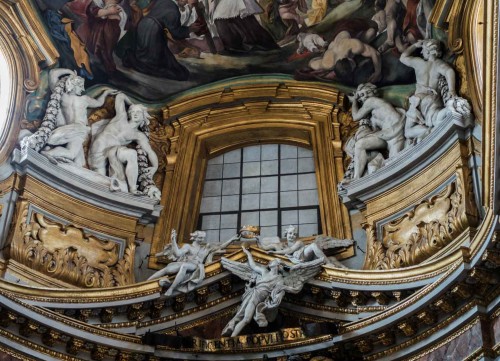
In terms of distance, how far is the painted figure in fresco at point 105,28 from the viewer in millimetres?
Answer: 23391

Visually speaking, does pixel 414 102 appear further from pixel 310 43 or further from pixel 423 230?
pixel 310 43

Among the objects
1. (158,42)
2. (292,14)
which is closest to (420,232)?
(292,14)

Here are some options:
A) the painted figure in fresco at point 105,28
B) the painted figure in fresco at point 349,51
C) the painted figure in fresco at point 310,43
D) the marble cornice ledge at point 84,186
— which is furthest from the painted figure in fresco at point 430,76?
the painted figure in fresco at point 105,28

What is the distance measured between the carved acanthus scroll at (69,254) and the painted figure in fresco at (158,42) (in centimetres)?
492

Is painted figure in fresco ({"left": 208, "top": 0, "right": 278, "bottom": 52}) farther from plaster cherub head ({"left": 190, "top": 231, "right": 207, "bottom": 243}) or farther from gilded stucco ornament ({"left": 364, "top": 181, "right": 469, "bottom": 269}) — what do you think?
gilded stucco ornament ({"left": 364, "top": 181, "right": 469, "bottom": 269})

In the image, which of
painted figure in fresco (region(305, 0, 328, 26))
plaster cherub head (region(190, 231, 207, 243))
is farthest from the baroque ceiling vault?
plaster cherub head (region(190, 231, 207, 243))

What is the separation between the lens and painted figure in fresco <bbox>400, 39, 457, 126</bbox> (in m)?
20.6

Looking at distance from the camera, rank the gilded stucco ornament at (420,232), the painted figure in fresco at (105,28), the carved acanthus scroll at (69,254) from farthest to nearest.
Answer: the painted figure in fresco at (105,28) < the carved acanthus scroll at (69,254) < the gilded stucco ornament at (420,232)

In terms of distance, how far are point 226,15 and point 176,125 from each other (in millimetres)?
2789

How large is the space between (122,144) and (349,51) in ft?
17.9

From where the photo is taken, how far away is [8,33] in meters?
22.1

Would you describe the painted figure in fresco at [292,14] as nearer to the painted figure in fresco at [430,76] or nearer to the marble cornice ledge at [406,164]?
the painted figure in fresco at [430,76]

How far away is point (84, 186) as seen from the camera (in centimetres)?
2120

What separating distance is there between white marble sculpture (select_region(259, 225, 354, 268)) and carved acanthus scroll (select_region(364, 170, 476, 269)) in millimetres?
644
